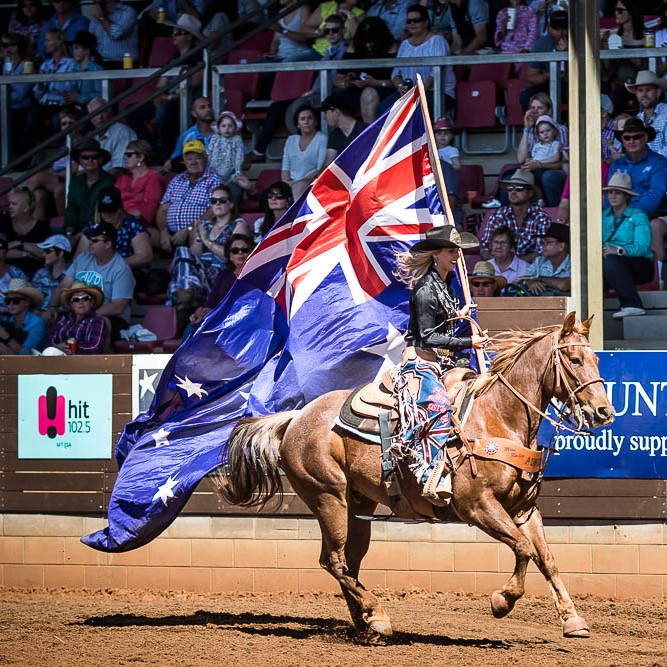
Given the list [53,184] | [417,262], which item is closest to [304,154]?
[53,184]

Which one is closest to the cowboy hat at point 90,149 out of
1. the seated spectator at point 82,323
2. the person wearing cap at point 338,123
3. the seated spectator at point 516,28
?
the seated spectator at point 82,323

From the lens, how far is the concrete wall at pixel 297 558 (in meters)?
9.45

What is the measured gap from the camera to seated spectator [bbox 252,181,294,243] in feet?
41.4

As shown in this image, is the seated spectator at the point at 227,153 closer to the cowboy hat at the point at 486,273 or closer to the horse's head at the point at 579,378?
the cowboy hat at the point at 486,273

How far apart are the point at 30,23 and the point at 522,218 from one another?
7940 millimetres

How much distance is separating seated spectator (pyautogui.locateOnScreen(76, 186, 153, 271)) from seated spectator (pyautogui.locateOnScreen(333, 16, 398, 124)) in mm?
2561

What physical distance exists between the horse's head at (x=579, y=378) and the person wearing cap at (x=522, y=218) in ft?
14.4

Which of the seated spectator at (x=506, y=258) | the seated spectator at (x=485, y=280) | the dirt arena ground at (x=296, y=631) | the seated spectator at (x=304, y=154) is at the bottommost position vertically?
the dirt arena ground at (x=296, y=631)

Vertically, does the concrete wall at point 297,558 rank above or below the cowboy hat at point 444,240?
below

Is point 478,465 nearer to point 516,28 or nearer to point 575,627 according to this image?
point 575,627

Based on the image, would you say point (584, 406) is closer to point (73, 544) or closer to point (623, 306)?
point (623, 306)

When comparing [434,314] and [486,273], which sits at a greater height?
[486,273]

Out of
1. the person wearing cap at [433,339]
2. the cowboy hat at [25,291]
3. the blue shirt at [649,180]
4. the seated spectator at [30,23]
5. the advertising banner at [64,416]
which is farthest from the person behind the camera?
the seated spectator at [30,23]

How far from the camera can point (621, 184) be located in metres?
11.6
